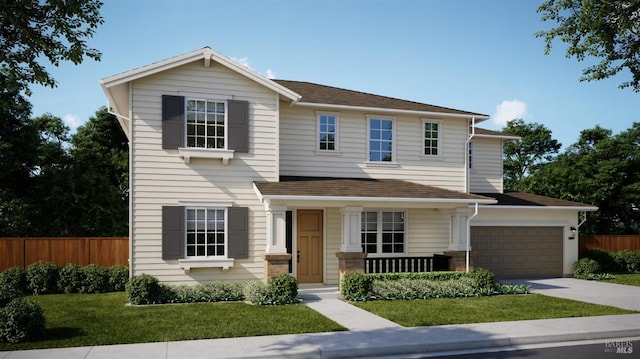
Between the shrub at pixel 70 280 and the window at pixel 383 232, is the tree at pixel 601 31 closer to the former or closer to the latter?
the window at pixel 383 232

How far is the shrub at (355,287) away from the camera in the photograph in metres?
14.2

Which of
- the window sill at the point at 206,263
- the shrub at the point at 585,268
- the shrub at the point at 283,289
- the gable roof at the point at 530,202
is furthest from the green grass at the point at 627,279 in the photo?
the window sill at the point at 206,263

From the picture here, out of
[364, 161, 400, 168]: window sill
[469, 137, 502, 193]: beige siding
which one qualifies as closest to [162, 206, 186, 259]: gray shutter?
[364, 161, 400, 168]: window sill

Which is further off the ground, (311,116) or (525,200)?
(311,116)

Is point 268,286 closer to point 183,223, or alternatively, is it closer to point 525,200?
point 183,223

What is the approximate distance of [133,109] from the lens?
14.7 m

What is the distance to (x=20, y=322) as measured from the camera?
30.8 feet

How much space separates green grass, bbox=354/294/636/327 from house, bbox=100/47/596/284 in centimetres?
246

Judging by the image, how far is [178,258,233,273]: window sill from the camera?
14.6 meters

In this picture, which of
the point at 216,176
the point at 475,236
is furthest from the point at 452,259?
the point at 216,176

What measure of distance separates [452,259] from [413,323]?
631cm

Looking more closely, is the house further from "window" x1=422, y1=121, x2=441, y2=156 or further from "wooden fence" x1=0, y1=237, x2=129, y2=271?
"wooden fence" x1=0, y1=237, x2=129, y2=271

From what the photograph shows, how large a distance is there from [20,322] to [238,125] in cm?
790

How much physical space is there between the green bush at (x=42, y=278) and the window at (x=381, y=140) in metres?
10.9
